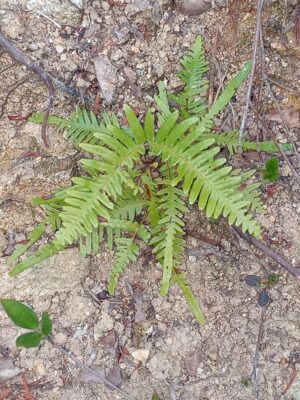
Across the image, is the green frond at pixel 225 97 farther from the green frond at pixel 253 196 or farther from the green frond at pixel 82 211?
the green frond at pixel 82 211

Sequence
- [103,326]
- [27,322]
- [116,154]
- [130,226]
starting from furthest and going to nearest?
[103,326] < [130,226] < [27,322] < [116,154]

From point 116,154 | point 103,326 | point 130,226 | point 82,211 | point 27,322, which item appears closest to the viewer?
point 82,211

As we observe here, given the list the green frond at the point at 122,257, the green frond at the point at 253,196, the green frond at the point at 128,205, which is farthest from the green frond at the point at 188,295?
the green frond at the point at 253,196

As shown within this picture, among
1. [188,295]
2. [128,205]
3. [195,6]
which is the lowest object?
[188,295]

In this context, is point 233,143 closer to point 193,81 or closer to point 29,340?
point 193,81

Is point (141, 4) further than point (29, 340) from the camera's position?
Yes

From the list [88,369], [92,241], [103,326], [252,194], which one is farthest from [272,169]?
[88,369]

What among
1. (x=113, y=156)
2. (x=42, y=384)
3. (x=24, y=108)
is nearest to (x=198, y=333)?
(x=42, y=384)

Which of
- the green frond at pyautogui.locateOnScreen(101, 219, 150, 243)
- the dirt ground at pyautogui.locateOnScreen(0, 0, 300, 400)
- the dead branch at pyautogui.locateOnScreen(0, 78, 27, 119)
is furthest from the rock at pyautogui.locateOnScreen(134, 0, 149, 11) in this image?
the green frond at pyautogui.locateOnScreen(101, 219, 150, 243)
